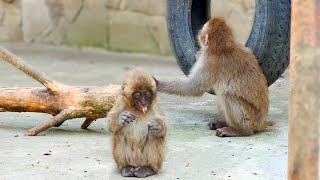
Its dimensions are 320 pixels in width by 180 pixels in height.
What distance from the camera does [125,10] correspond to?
495 inches

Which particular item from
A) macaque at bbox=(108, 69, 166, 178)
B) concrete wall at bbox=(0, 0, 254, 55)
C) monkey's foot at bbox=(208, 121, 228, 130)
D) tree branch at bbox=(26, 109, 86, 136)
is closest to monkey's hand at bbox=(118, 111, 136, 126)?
macaque at bbox=(108, 69, 166, 178)

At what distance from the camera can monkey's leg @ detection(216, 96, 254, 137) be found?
6656 mm

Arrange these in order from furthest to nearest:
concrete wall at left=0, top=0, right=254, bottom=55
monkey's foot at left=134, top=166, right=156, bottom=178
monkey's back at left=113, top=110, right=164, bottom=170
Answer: concrete wall at left=0, top=0, right=254, bottom=55
monkey's foot at left=134, top=166, right=156, bottom=178
monkey's back at left=113, top=110, right=164, bottom=170

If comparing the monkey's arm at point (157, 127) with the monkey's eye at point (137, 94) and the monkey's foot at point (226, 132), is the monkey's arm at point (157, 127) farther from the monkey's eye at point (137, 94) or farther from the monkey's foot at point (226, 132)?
the monkey's foot at point (226, 132)

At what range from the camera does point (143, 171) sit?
5262mm

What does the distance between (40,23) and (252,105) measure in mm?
7231

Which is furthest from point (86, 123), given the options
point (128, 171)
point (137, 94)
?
point (137, 94)

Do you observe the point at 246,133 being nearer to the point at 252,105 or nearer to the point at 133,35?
the point at 252,105

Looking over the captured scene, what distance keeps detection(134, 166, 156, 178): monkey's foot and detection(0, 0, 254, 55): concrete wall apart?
6326mm

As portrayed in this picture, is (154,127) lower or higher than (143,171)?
higher

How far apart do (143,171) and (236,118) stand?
1.61 m

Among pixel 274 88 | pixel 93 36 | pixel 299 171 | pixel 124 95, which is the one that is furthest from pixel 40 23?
pixel 299 171

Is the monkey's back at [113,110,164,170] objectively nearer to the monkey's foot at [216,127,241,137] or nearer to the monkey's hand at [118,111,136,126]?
the monkey's hand at [118,111,136,126]

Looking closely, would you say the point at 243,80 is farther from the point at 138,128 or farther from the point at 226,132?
the point at 138,128
